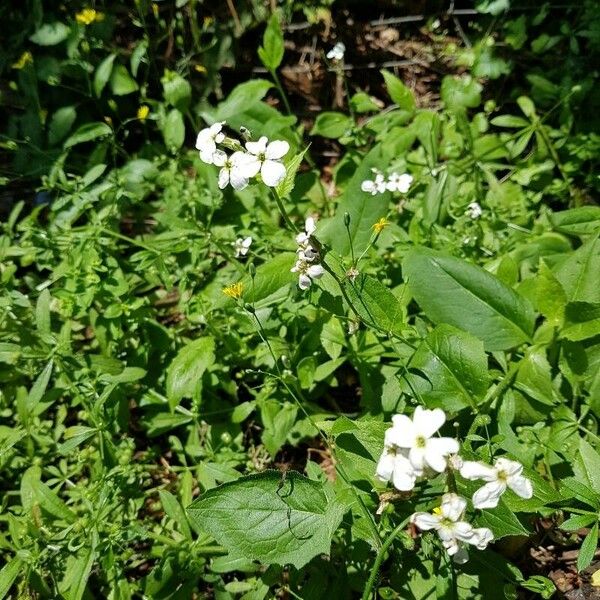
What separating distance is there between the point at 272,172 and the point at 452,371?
3.52 feet

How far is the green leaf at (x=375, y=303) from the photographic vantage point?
2359mm

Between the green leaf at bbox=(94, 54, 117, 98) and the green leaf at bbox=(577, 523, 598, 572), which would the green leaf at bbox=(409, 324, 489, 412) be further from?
the green leaf at bbox=(94, 54, 117, 98)

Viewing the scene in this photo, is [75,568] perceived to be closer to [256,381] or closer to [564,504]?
[256,381]

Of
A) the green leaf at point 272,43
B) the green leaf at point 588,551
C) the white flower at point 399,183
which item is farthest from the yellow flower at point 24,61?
the green leaf at point 588,551

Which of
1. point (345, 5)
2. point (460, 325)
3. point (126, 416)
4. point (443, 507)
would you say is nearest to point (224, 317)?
point (126, 416)

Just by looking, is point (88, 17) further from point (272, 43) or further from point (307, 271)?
point (307, 271)

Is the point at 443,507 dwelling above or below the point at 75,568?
above

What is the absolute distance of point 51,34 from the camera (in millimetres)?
4137

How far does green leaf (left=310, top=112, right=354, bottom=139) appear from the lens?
3.64 metres

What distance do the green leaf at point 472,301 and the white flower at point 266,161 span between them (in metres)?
0.94

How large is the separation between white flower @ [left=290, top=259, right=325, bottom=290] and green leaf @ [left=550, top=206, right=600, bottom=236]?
56.5 inches

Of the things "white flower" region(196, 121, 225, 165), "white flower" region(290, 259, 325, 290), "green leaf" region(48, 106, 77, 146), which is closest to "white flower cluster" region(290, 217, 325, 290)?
"white flower" region(290, 259, 325, 290)

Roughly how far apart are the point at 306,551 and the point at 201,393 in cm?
106

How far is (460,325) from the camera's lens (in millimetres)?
2680
